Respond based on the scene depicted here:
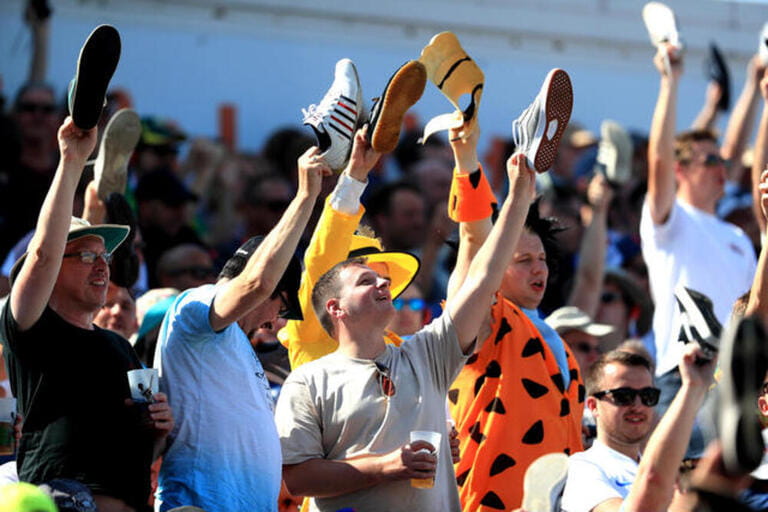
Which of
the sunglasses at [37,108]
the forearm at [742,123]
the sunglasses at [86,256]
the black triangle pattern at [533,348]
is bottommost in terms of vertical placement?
the black triangle pattern at [533,348]

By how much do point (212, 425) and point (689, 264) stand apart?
A: 10.2 ft

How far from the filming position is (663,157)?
24.3 ft

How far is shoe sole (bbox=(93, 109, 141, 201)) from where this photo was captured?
6707 millimetres

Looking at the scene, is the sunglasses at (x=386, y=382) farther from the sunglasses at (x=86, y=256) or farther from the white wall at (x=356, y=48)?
the white wall at (x=356, y=48)

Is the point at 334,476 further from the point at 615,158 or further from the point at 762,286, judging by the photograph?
the point at 615,158

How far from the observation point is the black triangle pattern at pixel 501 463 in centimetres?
577

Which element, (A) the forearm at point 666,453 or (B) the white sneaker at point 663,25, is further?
(B) the white sneaker at point 663,25

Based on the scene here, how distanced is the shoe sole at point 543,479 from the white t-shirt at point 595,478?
382mm

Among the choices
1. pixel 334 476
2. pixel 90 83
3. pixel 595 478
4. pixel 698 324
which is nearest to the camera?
pixel 698 324

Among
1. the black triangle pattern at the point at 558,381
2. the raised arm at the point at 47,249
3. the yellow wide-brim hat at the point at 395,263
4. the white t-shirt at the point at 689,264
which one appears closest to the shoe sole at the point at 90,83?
the raised arm at the point at 47,249

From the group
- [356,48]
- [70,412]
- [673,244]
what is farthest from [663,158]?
[356,48]

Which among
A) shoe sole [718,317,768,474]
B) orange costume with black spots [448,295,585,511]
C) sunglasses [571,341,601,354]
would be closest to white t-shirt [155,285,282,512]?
orange costume with black spots [448,295,585,511]

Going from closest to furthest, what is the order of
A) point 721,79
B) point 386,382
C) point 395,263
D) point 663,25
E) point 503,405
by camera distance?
1. point 386,382
2. point 503,405
3. point 395,263
4. point 663,25
5. point 721,79

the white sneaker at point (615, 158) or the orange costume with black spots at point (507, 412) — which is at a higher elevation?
the white sneaker at point (615, 158)
